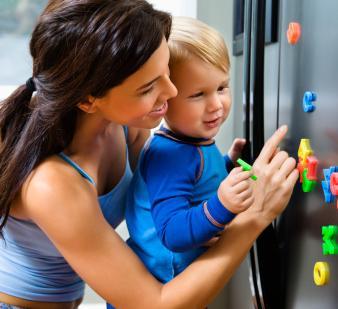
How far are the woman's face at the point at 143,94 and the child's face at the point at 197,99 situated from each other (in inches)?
2.5

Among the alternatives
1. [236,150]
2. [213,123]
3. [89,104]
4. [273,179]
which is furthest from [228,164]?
[89,104]

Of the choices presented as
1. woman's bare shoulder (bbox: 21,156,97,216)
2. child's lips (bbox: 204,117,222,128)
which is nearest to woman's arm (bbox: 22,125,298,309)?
woman's bare shoulder (bbox: 21,156,97,216)

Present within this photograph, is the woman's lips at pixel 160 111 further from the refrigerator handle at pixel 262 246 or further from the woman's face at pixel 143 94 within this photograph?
the refrigerator handle at pixel 262 246

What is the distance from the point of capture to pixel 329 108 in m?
0.67

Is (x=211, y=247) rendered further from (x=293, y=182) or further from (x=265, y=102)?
(x=265, y=102)

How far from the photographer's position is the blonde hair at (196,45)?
2.86 ft

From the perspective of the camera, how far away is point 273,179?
0.81 meters

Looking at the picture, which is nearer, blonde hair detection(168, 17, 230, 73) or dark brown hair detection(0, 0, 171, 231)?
dark brown hair detection(0, 0, 171, 231)

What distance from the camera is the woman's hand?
798 mm

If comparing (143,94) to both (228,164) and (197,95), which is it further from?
(228,164)

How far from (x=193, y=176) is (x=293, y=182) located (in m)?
0.19

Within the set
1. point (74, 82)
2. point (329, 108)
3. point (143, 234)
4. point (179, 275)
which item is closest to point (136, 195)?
point (143, 234)

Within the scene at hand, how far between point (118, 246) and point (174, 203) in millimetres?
133

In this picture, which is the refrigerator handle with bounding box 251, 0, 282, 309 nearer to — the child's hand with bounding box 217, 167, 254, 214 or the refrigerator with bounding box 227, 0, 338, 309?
the refrigerator with bounding box 227, 0, 338, 309
